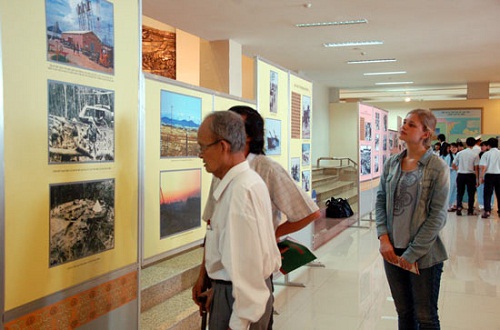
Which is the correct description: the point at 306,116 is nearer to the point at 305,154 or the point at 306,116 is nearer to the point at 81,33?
the point at 305,154

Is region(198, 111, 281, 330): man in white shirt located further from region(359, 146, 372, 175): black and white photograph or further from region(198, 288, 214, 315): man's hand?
region(359, 146, 372, 175): black and white photograph

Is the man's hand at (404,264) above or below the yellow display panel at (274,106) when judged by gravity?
below

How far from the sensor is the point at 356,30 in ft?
31.4

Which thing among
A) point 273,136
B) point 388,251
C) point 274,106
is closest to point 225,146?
point 388,251

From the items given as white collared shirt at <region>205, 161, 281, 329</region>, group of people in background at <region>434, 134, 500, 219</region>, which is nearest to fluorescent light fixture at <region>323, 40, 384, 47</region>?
group of people in background at <region>434, 134, 500, 219</region>

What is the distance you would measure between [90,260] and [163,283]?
166 centimetres

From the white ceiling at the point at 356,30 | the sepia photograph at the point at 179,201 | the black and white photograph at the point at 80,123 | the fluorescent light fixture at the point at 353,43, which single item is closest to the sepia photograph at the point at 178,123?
the sepia photograph at the point at 179,201

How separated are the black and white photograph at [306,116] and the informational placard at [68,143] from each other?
3.70 meters

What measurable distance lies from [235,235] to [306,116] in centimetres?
481

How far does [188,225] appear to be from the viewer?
3.75 metres

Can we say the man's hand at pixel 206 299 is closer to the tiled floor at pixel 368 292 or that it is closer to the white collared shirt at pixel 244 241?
the white collared shirt at pixel 244 241

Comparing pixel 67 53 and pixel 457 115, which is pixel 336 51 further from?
pixel 67 53

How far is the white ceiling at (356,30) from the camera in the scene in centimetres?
793

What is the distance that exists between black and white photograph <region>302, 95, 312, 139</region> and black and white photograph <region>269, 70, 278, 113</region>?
37.4 inches
